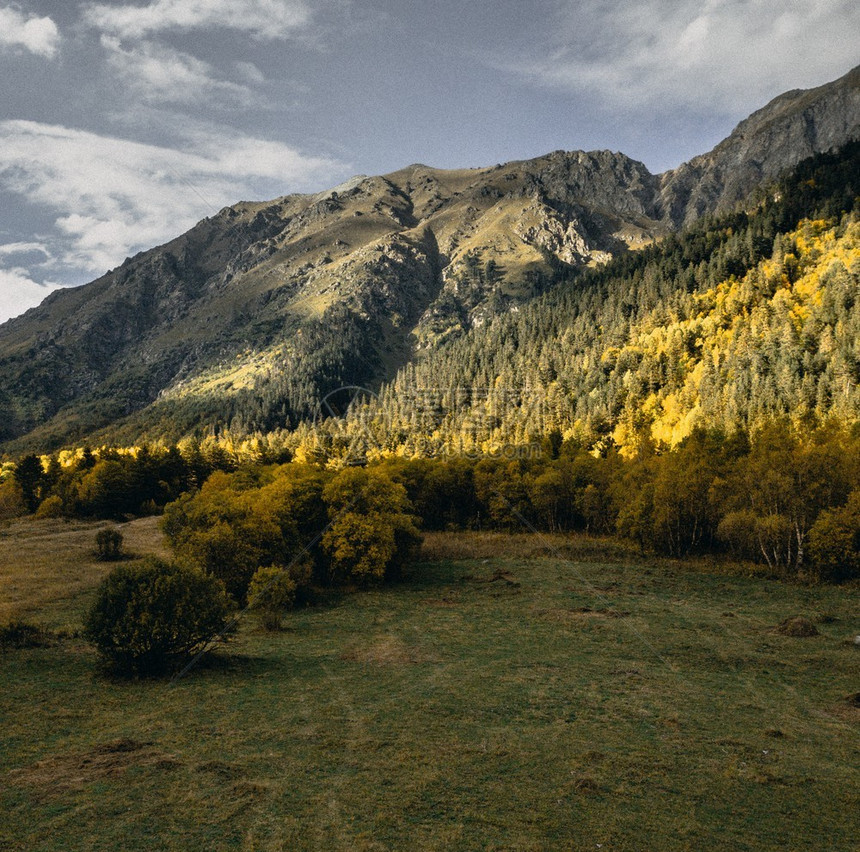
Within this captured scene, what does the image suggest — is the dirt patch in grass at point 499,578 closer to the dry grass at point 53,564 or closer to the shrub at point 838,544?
the shrub at point 838,544

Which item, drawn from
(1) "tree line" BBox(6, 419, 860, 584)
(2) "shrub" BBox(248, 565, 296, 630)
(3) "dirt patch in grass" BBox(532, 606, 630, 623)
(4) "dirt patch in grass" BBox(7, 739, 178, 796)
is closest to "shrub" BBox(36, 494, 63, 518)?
(1) "tree line" BBox(6, 419, 860, 584)

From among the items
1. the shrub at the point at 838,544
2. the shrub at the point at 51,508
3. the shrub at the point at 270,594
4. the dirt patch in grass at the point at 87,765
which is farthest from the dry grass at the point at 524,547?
the shrub at the point at 51,508

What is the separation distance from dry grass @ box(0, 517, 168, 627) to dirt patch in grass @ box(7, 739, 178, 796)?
1034 inches

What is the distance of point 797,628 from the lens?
42.2m

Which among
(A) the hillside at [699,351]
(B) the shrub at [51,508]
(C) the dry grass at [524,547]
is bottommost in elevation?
(C) the dry grass at [524,547]

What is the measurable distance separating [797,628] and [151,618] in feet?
152

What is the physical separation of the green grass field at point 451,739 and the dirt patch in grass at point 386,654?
264mm

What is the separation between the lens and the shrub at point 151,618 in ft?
100

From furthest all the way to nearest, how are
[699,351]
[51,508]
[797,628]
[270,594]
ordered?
[699,351]
[51,508]
[270,594]
[797,628]

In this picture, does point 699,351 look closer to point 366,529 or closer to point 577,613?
point 577,613

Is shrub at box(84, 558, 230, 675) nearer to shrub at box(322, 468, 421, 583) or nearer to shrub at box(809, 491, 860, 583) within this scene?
shrub at box(322, 468, 421, 583)

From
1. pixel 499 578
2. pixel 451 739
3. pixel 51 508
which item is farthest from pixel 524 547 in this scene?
pixel 51 508

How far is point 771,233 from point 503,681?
554ft

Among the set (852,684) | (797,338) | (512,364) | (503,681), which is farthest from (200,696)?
(512,364)
